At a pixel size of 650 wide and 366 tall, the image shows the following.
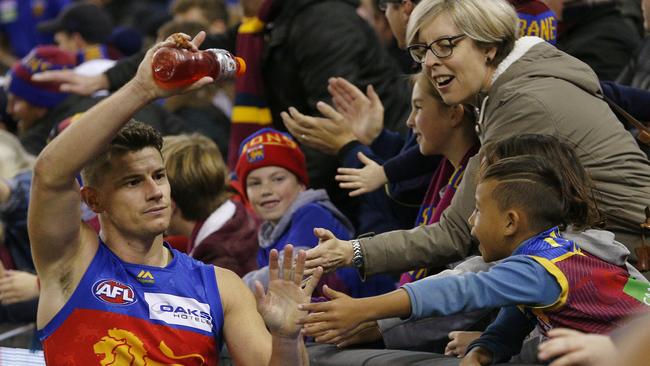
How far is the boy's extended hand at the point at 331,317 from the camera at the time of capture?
3.28 metres

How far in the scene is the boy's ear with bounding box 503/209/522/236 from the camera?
11.1ft

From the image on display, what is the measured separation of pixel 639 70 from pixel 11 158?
3.43 m

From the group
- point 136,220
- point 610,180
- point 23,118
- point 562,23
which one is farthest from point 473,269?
point 23,118

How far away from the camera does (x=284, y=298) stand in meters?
3.31

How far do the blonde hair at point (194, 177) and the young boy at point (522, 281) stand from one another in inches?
79.2

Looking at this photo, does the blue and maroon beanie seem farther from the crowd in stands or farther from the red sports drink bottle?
the red sports drink bottle

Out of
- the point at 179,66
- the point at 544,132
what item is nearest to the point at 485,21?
the point at 544,132

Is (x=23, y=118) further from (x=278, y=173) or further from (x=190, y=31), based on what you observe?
(x=278, y=173)

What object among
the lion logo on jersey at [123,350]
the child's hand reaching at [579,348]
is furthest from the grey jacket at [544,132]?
the child's hand reaching at [579,348]

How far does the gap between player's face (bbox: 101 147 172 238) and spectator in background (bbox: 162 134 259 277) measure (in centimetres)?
141

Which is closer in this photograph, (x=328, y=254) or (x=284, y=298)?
(x=284, y=298)

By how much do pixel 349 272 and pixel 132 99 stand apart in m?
1.74

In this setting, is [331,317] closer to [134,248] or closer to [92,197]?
[134,248]

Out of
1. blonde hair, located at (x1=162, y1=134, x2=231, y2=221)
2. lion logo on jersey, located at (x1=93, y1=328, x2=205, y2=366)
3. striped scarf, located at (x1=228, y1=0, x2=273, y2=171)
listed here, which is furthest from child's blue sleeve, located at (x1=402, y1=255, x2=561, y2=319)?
striped scarf, located at (x1=228, y1=0, x2=273, y2=171)
